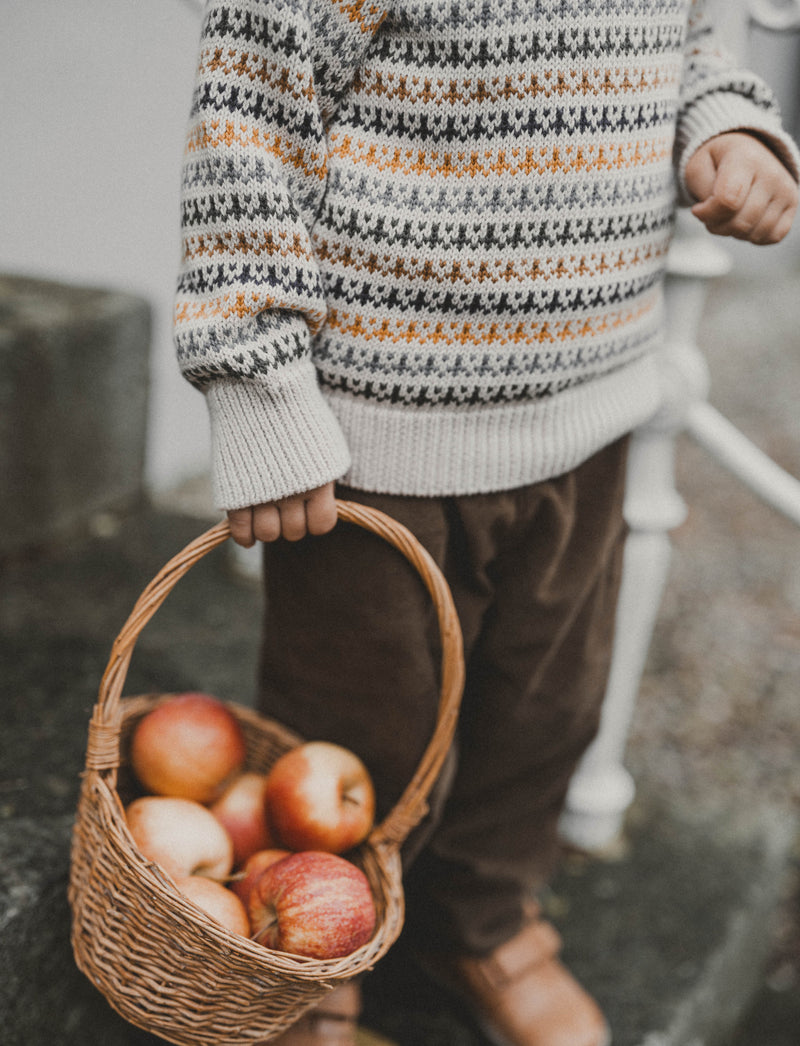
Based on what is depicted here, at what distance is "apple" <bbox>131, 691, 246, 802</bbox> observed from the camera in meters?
1.00

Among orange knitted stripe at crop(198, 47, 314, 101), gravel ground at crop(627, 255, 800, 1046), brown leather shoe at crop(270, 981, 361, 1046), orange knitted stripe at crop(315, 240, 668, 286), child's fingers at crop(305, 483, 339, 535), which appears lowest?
gravel ground at crop(627, 255, 800, 1046)

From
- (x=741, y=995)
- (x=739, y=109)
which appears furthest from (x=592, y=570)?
(x=741, y=995)

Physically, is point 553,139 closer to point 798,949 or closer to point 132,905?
point 132,905

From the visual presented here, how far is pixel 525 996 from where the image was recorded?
121 cm

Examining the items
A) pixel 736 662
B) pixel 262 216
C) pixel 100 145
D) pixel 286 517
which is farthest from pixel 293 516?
pixel 736 662

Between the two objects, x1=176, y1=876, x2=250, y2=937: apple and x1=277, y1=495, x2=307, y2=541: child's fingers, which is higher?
x1=277, y1=495, x2=307, y2=541: child's fingers

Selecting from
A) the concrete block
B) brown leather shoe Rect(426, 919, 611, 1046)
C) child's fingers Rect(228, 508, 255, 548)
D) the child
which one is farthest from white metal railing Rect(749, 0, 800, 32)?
brown leather shoe Rect(426, 919, 611, 1046)

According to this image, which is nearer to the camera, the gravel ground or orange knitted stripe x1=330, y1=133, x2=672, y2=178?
orange knitted stripe x1=330, y1=133, x2=672, y2=178

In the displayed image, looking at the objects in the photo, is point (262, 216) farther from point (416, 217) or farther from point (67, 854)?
point (67, 854)

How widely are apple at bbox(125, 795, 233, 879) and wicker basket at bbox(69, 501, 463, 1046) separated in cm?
A: 6

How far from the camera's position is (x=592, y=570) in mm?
1083

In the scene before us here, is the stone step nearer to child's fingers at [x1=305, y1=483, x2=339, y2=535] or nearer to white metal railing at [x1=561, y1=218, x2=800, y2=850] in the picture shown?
white metal railing at [x1=561, y1=218, x2=800, y2=850]

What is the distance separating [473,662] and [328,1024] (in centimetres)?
45

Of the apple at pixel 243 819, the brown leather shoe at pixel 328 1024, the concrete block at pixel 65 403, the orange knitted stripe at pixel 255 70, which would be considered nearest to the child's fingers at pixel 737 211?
the orange knitted stripe at pixel 255 70
